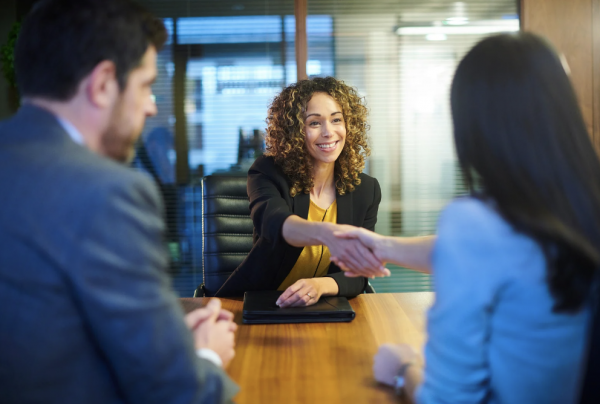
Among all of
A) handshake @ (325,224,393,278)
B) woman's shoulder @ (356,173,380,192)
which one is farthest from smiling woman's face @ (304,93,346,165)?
handshake @ (325,224,393,278)

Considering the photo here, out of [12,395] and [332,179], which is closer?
[12,395]

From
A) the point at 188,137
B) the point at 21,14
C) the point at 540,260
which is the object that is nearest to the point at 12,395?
the point at 540,260

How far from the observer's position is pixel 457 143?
0.89 m

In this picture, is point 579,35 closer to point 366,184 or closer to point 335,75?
point 335,75

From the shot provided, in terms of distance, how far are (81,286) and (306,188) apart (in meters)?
1.51

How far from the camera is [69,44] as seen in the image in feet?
2.65

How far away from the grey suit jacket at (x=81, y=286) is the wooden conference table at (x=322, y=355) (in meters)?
0.33

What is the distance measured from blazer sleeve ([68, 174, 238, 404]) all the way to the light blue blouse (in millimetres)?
381

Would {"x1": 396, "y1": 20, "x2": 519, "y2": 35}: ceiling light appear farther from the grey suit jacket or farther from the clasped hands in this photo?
the grey suit jacket

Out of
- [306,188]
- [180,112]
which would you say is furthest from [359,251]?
[180,112]

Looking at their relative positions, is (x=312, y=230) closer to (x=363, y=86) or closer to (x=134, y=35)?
(x=134, y=35)

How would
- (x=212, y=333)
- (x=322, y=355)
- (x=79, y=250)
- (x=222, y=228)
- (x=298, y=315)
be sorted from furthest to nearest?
(x=222, y=228) < (x=298, y=315) < (x=322, y=355) < (x=212, y=333) < (x=79, y=250)

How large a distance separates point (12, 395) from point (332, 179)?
5.62 feet

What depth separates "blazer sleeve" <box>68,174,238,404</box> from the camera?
0.67 meters
